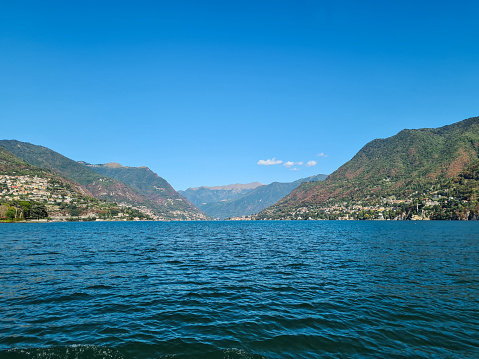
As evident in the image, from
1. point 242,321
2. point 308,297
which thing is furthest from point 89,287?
point 308,297

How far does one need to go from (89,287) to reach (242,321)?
1560cm

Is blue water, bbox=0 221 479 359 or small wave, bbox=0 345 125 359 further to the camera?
blue water, bbox=0 221 479 359

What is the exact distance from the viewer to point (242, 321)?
16.2 meters

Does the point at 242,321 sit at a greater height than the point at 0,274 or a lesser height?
greater

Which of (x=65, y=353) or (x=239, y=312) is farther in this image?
(x=239, y=312)

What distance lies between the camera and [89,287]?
23609 millimetres

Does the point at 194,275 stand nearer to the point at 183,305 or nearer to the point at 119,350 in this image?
the point at 183,305

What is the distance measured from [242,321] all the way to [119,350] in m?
7.03

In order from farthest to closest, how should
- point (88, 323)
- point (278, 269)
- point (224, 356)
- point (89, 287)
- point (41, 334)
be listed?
1. point (278, 269)
2. point (89, 287)
3. point (88, 323)
4. point (41, 334)
5. point (224, 356)

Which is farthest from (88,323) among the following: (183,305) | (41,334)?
(183,305)

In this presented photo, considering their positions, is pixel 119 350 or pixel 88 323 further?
pixel 88 323

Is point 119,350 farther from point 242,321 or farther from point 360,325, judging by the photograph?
point 360,325

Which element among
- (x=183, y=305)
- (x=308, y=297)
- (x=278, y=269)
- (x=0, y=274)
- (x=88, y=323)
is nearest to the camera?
(x=88, y=323)

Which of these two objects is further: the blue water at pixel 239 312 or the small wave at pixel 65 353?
the blue water at pixel 239 312
